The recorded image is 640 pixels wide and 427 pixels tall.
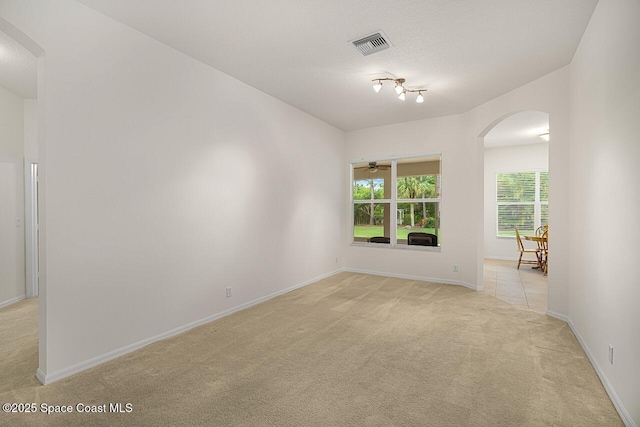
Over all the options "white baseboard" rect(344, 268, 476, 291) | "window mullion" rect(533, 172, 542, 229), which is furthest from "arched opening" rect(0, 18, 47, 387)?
"window mullion" rect(533, 172, 542, 229)

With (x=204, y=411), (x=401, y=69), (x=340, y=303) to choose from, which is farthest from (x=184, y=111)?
(x=340, y=303)

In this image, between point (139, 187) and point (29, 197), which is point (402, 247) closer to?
point (139, 187)

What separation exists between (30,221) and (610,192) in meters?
6.54

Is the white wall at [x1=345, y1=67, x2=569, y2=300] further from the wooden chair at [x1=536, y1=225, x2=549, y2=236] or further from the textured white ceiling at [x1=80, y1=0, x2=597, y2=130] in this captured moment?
the wooden chair at [x1=536, y1=225, x2=549, y2=236]

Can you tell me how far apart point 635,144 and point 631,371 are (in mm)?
1327

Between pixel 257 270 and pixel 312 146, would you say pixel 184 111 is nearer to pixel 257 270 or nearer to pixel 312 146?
pixel 257 270

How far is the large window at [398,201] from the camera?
5.79 meters

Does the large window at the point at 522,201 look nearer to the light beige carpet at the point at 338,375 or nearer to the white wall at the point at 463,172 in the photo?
the white wall at the point at 463,172

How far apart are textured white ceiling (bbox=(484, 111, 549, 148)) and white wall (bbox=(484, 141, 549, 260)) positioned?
0.28m

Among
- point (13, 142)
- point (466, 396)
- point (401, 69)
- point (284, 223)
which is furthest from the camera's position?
point (284, 223)

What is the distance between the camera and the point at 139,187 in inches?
114

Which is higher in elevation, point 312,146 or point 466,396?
point 312,146

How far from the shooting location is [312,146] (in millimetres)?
5555

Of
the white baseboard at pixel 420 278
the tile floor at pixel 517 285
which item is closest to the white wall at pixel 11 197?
the white baseboard at pixel 420 278
